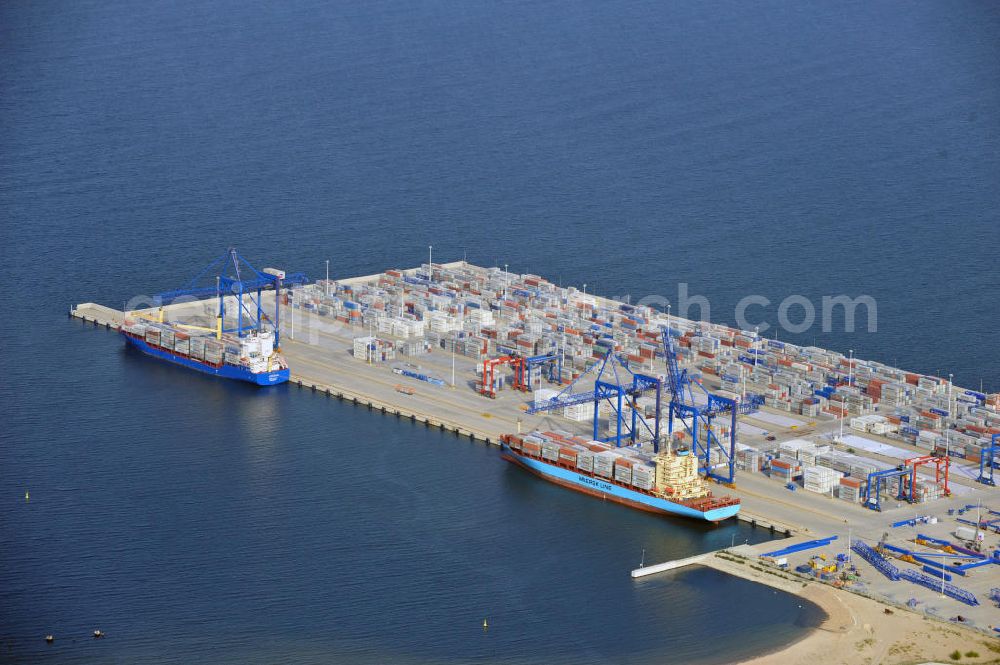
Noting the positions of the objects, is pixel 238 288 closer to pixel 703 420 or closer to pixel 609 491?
pixel 703 420

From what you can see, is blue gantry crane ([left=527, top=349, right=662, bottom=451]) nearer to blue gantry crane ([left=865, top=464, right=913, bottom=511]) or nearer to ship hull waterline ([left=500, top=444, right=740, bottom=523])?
ship hull waterline ([left=500, top=444, right=740, bottom=523])

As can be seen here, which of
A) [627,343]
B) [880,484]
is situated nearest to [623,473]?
[880,484]

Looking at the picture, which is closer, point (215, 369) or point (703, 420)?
point (703, 420)

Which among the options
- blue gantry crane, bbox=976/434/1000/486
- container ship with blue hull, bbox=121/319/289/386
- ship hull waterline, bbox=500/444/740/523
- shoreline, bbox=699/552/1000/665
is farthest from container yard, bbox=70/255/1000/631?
container ship with blue hull, bbox=121/319/289/386

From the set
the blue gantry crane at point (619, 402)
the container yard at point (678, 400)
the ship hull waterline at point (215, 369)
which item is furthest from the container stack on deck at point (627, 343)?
the ship hull waterline at point (215, 369)

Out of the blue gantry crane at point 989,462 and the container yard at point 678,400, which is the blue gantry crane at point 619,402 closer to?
the container yard at point 678,400

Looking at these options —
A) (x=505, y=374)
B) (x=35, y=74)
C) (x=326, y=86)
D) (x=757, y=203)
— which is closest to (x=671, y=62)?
(x=326, y=86)
